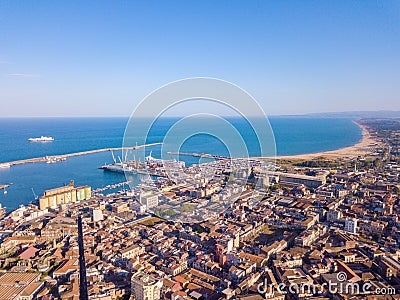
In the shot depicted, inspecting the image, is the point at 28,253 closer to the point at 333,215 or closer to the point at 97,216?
the point at 97,216

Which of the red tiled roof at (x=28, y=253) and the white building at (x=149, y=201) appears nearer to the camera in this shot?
the red tiled roof at (x=28, y=253)

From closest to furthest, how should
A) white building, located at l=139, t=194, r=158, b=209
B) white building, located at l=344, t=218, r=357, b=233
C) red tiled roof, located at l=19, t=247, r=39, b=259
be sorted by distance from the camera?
red tiled roof, located at l=19, t=247, r=39, b=259 < white building, located at l=344, t=218, r=357, b=233 < white building, located at l=139, t=194, r=158, b=209

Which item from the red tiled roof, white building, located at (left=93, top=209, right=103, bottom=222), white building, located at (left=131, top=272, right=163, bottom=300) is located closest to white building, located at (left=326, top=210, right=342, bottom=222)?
white building, located at (left=131, top=272, right=163, bottom=300)

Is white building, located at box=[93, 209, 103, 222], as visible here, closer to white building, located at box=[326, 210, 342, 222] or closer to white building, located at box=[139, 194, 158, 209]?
white building, located at box=[139, 194, 158, 209]

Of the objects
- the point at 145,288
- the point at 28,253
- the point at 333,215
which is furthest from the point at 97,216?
the point at 333,215

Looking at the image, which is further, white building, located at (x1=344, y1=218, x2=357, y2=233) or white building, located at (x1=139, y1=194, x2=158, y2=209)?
white building, located at (x1=139, y1=194, x2=158, y2=209)

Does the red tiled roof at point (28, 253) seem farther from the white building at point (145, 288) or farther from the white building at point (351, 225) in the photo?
the white building at point (351, 225)

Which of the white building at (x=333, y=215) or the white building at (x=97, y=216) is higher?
the white building at (x=97, y=216)

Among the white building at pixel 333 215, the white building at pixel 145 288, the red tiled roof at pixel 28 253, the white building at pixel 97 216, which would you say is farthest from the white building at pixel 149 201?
the white building at pixel 333 215
